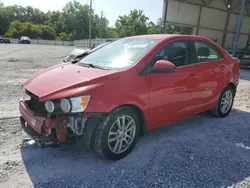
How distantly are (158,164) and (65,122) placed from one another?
1.33 m

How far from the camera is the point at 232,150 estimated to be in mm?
3496

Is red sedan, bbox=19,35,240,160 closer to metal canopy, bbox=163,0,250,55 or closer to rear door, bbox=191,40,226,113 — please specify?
rear door, bbox=191,40,226,113

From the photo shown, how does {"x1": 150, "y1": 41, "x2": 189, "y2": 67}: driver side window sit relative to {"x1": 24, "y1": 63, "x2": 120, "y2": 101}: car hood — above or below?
Result: above

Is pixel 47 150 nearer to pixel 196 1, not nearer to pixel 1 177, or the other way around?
pixel 1 177

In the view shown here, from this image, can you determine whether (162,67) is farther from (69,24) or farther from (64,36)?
(69,24)

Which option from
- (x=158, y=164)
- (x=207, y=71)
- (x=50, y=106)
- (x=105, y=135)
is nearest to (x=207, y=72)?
(x=207, y=71)

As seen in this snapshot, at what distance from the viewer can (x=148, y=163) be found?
9.98 feet

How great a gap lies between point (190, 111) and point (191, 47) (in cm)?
112

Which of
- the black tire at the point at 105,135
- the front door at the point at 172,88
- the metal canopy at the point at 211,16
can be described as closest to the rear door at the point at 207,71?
the front door at the point at 172,88

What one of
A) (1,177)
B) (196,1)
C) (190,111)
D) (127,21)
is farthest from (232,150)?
(127,21)

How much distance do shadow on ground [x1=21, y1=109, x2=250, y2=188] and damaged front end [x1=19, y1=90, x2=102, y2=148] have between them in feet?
1.23

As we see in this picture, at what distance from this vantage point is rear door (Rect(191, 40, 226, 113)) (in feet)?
13.2

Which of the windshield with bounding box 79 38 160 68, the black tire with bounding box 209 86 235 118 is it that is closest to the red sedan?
the windshield with bounding box 79 38 160 68

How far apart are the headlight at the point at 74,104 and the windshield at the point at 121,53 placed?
2.77 feet
